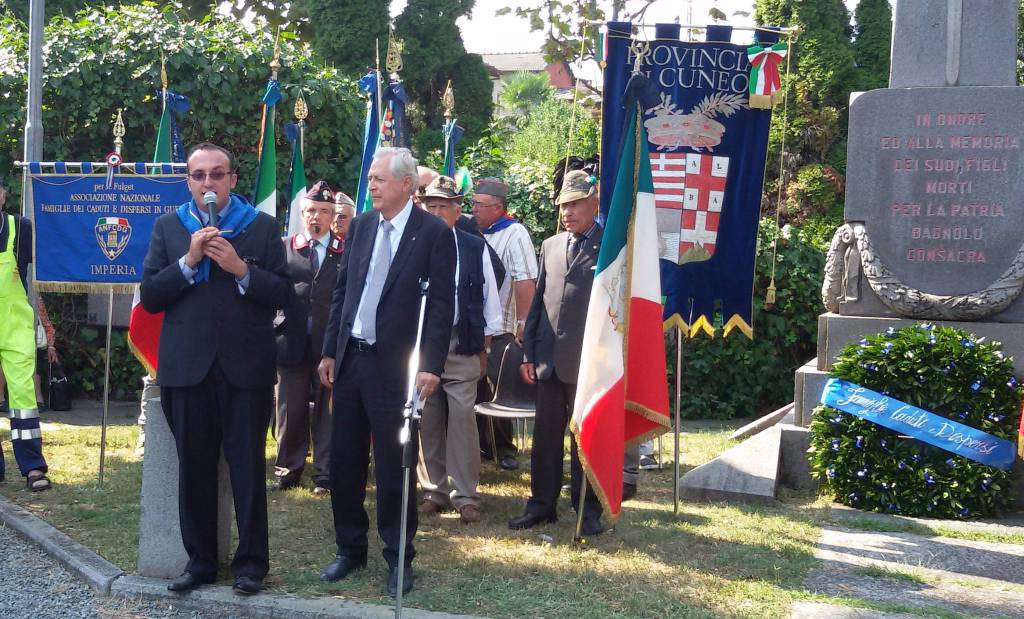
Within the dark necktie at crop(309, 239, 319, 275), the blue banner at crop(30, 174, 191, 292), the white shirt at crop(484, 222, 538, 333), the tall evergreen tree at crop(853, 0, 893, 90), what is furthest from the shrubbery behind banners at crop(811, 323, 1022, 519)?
the tall evergreen tree at crop(853, 0, 893, 90)

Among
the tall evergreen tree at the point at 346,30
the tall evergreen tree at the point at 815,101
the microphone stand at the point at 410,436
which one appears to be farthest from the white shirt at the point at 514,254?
the tall evergreen tree at the point at 346,30

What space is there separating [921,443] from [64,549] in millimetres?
5286

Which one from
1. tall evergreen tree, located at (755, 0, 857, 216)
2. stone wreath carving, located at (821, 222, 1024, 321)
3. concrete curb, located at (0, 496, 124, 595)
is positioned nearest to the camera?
concrete curb, located at (0, 496, 124, 595)

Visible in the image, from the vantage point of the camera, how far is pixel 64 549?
5.59 m

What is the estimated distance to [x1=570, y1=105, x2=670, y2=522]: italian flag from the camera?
5.68 m

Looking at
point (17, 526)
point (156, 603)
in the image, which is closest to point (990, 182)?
point (156, 603)

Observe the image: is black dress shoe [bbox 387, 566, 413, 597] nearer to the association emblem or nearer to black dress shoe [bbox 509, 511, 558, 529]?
black dress shoe [bbox 509, 511, 558, 529]

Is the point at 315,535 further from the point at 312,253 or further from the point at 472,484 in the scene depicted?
the point at 312,253

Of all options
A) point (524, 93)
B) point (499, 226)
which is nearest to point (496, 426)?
point (499, 226)

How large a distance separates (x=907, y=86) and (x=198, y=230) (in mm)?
5329

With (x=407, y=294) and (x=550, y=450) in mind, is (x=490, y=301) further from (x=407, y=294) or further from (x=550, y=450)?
(x=407, y=294)

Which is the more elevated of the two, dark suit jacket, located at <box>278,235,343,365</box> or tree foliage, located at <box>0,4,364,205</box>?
tree foliage, located at <box>0,4,364,205</box>

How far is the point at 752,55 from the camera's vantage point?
22.0ft

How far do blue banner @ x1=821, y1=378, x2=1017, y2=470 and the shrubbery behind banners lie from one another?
52 mm
